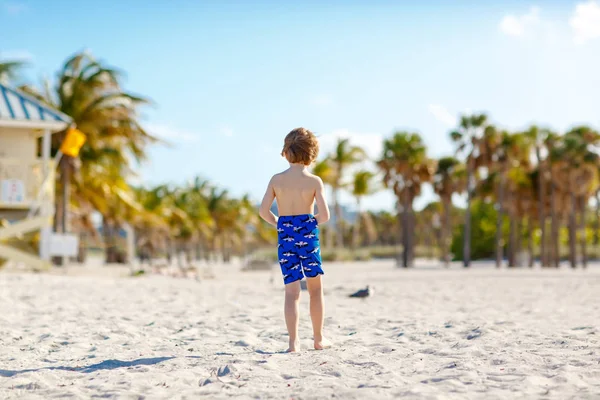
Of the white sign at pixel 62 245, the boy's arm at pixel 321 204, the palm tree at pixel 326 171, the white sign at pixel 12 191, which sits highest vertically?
the palm tree at pixel 326 171

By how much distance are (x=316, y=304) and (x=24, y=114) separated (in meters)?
15.2

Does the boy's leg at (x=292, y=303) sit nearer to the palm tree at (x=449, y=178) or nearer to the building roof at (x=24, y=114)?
the building roof at (x=24, y=114)

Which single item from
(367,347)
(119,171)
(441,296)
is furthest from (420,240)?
(367,347)

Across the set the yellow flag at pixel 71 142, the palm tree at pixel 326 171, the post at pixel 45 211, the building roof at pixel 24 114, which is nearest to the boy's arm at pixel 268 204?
the post at pixel 45 211

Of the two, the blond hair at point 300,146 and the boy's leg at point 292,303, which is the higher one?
the blond hair at point 300,146

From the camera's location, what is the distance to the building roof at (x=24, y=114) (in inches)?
682

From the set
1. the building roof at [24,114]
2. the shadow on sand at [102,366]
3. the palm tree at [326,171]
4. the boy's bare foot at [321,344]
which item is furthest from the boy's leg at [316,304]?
the palm tree at [326,171]

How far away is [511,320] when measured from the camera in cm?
715

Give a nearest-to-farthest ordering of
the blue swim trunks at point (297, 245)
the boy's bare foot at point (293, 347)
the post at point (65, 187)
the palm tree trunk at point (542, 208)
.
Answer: the blue swim trunks at point (297, 245) < the boy's bare foot at point (293, 347) < the post at point (65, 187) < the palm tree trunk at point (542, 208)

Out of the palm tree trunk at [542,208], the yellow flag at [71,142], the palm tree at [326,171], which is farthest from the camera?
the palm tree at [326,171]

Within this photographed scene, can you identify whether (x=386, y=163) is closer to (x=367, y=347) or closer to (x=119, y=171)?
(x=119, y=171)

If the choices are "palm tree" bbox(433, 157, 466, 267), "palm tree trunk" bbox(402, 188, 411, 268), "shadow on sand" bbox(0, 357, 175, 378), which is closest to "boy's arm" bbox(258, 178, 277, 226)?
"shadow on sand" bbox(0, 357, 175, 378)

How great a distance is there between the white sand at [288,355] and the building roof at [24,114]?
959 centimetres

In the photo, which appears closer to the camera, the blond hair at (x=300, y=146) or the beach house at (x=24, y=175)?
the blond hair at (x=300, y=146)
